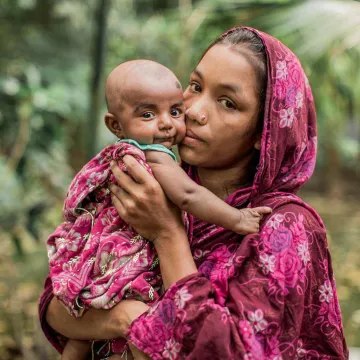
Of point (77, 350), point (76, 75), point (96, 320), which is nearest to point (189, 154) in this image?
point (96, 320)

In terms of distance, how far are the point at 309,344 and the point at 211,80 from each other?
92 cm

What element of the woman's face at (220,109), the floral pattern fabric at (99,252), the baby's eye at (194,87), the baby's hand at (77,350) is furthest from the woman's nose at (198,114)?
the baby's hand at (77,350)

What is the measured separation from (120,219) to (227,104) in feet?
1.65

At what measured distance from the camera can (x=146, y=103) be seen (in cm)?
191

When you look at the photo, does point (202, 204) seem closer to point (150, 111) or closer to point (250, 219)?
point (250, 219)

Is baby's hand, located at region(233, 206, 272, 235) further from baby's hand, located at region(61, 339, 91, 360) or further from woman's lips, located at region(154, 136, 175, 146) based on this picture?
baby's hand, located at region(61, 339, 91, 360)

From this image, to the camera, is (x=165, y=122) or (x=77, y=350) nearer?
(x=165, y=122)

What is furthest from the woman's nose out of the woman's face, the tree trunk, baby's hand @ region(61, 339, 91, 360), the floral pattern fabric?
the tree trunk

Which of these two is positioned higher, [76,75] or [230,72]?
[230,72]

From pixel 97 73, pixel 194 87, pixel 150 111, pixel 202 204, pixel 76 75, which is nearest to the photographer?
pixel 202 204

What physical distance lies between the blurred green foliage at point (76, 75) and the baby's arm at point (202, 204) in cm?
200

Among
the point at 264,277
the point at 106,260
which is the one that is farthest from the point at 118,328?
the point at 264,277

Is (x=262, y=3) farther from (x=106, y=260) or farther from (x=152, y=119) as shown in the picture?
(x=106, y=260)

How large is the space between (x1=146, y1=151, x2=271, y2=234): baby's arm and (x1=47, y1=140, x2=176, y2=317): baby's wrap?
0.07 m
